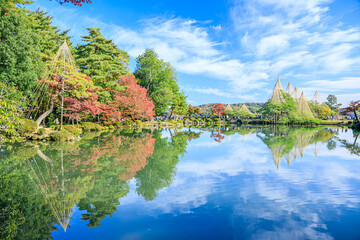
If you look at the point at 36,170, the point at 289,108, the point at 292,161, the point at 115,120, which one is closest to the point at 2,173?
the point at 36,170

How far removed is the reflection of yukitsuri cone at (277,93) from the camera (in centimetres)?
3981

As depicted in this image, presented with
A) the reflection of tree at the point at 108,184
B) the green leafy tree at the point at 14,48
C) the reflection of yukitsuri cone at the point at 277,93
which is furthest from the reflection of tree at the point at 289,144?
the reflection of yukitsuri cone at the point at 277,93

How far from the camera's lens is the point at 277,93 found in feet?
133

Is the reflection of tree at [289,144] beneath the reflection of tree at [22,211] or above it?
above

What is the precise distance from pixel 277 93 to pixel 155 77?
24.5m

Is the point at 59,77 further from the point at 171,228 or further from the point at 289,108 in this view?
the point at 289,108

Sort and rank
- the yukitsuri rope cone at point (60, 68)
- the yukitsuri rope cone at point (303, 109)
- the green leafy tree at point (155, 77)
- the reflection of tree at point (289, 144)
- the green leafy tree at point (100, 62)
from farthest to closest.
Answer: the yukitsuri rope cone at point (303, 109) → the green leafy tree at point (155, 77) → the green leafy tree at point (100, 62) → the yukitsuri rope cone at point (60, 68) → the reflection of tree at point (289, 144)

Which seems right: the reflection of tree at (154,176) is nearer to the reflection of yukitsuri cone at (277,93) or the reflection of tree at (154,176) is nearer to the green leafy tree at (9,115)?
the green leafy tree at (9,115)

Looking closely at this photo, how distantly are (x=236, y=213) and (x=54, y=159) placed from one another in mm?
6553

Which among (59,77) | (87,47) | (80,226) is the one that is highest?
(87,47)

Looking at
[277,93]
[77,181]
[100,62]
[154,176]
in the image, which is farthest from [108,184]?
[277,93]

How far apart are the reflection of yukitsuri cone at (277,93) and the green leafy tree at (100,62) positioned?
2961cm

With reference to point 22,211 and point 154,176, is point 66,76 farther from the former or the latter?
point 22,211

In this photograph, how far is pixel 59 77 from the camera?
15.6 m
